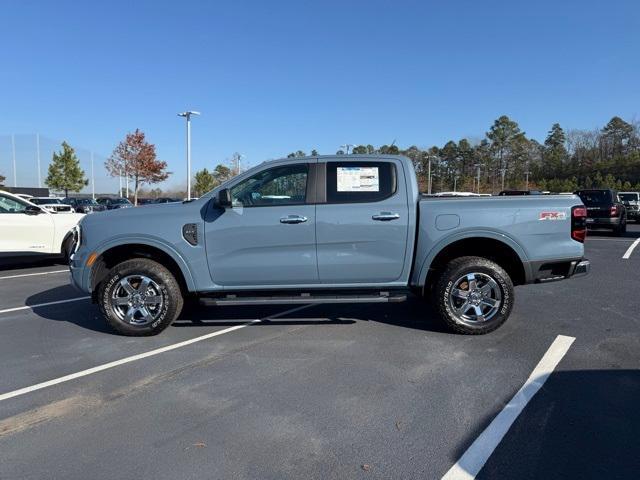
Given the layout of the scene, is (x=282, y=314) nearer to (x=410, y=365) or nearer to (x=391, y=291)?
(x=391, y=291)

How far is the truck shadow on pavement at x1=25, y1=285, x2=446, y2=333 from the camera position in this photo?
5.42 metres

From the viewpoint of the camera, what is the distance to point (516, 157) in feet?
222

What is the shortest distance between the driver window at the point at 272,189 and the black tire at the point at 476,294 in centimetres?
179

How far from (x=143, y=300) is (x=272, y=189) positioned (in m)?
1.86

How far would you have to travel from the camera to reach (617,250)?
12289mm

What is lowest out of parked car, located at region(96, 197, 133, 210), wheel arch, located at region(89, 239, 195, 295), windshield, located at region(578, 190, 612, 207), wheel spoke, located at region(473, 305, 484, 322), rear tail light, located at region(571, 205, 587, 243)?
wheel spoke, located at region(473, 305, 484, 322)

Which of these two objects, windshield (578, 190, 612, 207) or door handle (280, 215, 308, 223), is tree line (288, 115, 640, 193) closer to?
windshield (578, 190, 612, 207)

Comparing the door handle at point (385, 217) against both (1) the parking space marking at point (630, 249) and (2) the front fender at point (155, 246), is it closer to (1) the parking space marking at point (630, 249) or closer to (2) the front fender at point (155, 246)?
(2) the front fender at point (155, 246)

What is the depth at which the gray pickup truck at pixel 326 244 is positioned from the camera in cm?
478

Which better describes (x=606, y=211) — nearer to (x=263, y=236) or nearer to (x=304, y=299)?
(x=304, y=299)

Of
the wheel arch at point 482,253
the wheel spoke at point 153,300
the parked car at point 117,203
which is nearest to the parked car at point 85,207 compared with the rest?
the parked car at point 117,203

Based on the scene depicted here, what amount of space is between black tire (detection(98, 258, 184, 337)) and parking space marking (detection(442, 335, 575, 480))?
10.9ft

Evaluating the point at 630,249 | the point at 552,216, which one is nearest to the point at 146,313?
the point at 552,216

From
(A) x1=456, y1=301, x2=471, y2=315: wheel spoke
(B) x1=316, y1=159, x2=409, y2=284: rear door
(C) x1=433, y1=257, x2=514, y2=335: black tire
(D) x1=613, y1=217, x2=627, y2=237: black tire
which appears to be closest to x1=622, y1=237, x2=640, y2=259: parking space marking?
(D) x1=613, y1=217, x2=627, y2=237: black tire
